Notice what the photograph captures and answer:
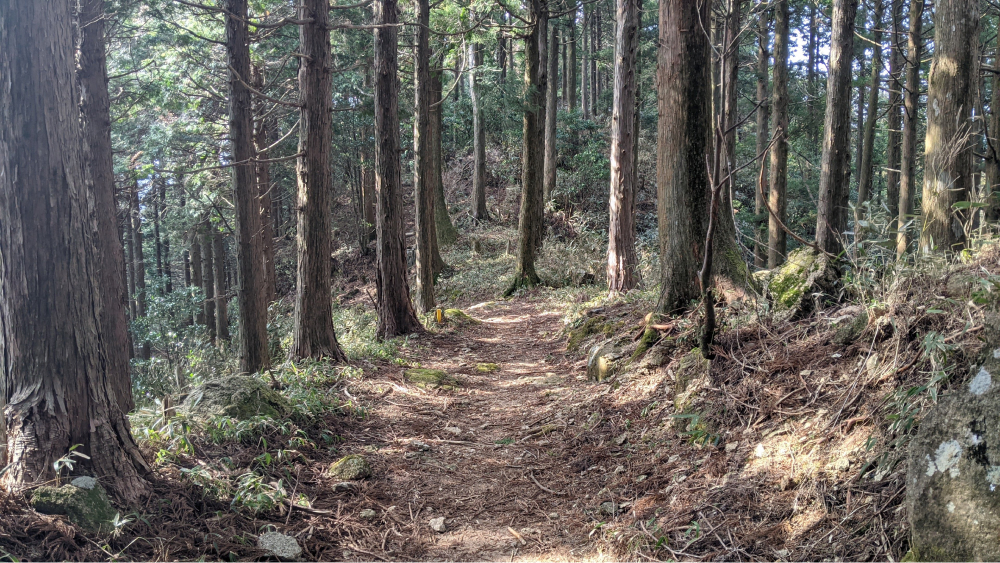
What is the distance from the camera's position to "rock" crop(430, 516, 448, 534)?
370 cm

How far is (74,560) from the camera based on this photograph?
8.48 feet

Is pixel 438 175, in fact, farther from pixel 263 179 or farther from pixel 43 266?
pixel 43 266

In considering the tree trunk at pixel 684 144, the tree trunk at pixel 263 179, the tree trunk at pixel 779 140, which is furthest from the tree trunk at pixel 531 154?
the tree trunk at pixel 684 144

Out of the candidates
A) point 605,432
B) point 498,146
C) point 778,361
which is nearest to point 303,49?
point 605,432

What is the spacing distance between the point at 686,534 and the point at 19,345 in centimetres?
363

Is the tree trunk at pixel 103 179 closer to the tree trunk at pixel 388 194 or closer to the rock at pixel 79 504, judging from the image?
the tree trunk at pixel 388 194

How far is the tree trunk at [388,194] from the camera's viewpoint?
9242 mm

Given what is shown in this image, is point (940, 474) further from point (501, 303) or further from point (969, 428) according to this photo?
point (501, 303)

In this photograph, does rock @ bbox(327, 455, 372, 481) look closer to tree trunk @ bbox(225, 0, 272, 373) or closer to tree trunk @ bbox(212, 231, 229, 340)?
tree trunk @ bbox(225, 0, 272, 373)

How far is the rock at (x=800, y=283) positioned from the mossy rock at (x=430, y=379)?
154 inches

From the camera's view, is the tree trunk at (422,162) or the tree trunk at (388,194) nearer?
the tree trunk at (388,194)

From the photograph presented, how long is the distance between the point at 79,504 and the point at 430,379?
466 centimetres

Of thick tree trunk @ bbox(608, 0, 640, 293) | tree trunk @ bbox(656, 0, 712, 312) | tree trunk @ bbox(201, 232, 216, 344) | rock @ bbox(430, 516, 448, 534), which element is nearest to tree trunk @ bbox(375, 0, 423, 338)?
thick tree trunk @ bbox(608, 0, 640, 293)

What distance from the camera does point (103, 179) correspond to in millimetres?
8180
